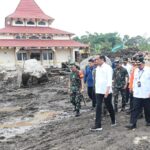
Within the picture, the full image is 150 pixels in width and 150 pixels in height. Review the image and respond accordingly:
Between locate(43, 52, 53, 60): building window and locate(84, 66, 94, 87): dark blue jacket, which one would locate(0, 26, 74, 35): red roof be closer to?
locate(43, 52, 53, 60): building window

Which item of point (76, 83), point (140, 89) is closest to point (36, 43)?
point (76, 83)

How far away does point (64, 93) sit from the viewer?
18.7m

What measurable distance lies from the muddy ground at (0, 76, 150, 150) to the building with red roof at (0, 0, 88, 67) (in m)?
22.6

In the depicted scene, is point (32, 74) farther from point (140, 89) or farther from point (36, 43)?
point (36, 43)

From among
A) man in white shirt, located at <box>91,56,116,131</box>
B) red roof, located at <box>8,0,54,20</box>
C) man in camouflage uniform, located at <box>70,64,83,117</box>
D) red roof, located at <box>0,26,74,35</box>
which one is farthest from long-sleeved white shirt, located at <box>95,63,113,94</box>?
red roof, located at <box>8,0,54,20</box>

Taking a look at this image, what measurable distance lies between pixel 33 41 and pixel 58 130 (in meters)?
30.6

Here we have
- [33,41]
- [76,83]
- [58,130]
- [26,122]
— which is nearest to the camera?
[58,130]

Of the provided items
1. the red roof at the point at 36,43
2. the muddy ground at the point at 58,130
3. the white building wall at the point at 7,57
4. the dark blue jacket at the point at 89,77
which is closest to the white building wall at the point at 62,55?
the red roof at the point at 36,43

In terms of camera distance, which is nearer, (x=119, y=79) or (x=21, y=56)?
(x=119, y=79)

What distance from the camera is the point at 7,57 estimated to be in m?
38.2

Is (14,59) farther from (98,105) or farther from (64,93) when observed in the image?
(98,105)

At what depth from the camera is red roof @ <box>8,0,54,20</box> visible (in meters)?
40.5

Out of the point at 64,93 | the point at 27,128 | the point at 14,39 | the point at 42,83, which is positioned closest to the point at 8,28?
the point at 14,39

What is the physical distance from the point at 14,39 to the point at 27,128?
29070 mm
